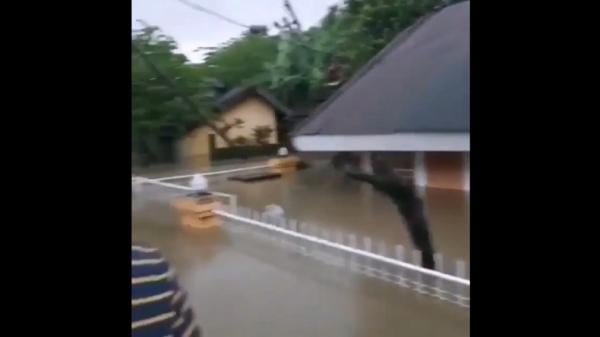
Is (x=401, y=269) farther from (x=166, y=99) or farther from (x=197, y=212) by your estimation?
(x=166, y=99)

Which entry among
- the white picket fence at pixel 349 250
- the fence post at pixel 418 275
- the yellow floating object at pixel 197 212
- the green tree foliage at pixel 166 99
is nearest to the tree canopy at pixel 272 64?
the green tree foliage at pixel 166 99

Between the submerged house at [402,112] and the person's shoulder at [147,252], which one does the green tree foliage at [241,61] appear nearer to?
the submerged house at [402,112]

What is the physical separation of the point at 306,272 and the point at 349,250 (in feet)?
0.43

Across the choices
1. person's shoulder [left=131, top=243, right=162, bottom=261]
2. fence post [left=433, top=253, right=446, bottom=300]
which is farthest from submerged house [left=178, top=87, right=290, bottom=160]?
fence post [left=433, top=253, right=446, bottom=300]

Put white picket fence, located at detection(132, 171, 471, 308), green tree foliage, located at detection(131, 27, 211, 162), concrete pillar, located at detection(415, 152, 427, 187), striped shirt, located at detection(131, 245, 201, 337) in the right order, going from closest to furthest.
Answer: striped shirt, located at detection(131, 245, 201, 337)
green tree foliage, located at detection(131, 27, 211, 162)
white picket fence, located at detection(132, 171, 471, 308)
concrete pillar, located at detection(415, 152, 427, 187)

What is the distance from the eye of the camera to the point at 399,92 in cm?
124

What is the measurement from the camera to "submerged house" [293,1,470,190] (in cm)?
111

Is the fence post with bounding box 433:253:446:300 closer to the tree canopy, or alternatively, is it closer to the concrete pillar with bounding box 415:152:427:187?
the concrete pillar with bounding box 415:152:427:187

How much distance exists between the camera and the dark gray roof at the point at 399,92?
1117mm

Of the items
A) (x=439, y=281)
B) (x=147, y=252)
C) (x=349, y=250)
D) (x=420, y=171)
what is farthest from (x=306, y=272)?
(x=147, y=252)

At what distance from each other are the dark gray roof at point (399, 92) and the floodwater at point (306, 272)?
0.13 metres
